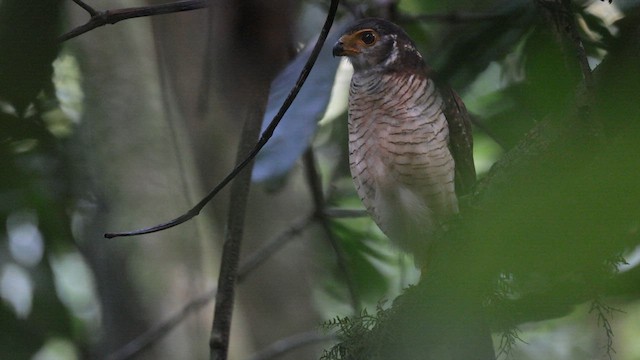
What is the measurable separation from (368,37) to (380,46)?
6cm

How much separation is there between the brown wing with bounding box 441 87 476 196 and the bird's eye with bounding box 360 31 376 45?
455 millimetres

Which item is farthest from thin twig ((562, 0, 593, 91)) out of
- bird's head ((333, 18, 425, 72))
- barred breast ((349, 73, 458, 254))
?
bird's head ((333, 18, 425, 72))

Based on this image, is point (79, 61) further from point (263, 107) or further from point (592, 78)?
point (592, 78)

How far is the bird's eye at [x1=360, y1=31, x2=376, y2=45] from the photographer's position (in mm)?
3751

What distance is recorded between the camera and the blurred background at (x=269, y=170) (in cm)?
102

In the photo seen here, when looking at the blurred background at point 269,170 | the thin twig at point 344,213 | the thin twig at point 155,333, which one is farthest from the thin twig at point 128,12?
the thin twig at point 344,213

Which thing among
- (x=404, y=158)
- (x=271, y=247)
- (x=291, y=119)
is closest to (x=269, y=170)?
(x=291, y=119)

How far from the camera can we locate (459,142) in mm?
3451

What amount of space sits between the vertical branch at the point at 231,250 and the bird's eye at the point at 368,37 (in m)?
0.58

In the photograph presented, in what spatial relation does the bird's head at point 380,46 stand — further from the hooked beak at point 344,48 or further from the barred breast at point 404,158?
the barred breast at point 404,158

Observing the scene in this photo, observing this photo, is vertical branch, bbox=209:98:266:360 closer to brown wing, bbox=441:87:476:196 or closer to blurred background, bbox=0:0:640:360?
blurred background, bbox=0:0:640:360

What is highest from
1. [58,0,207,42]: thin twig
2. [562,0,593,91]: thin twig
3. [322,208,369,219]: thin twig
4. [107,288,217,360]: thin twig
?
[58,0,207,42]: thin twig

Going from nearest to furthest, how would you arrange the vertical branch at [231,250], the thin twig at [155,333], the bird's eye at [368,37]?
1. the vertical branch at [231,250]
2. the thin twig at [155,333]
3. the bird's eye at [368,37]

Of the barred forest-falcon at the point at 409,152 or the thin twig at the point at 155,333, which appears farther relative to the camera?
the thin twig at the point at 155,333
